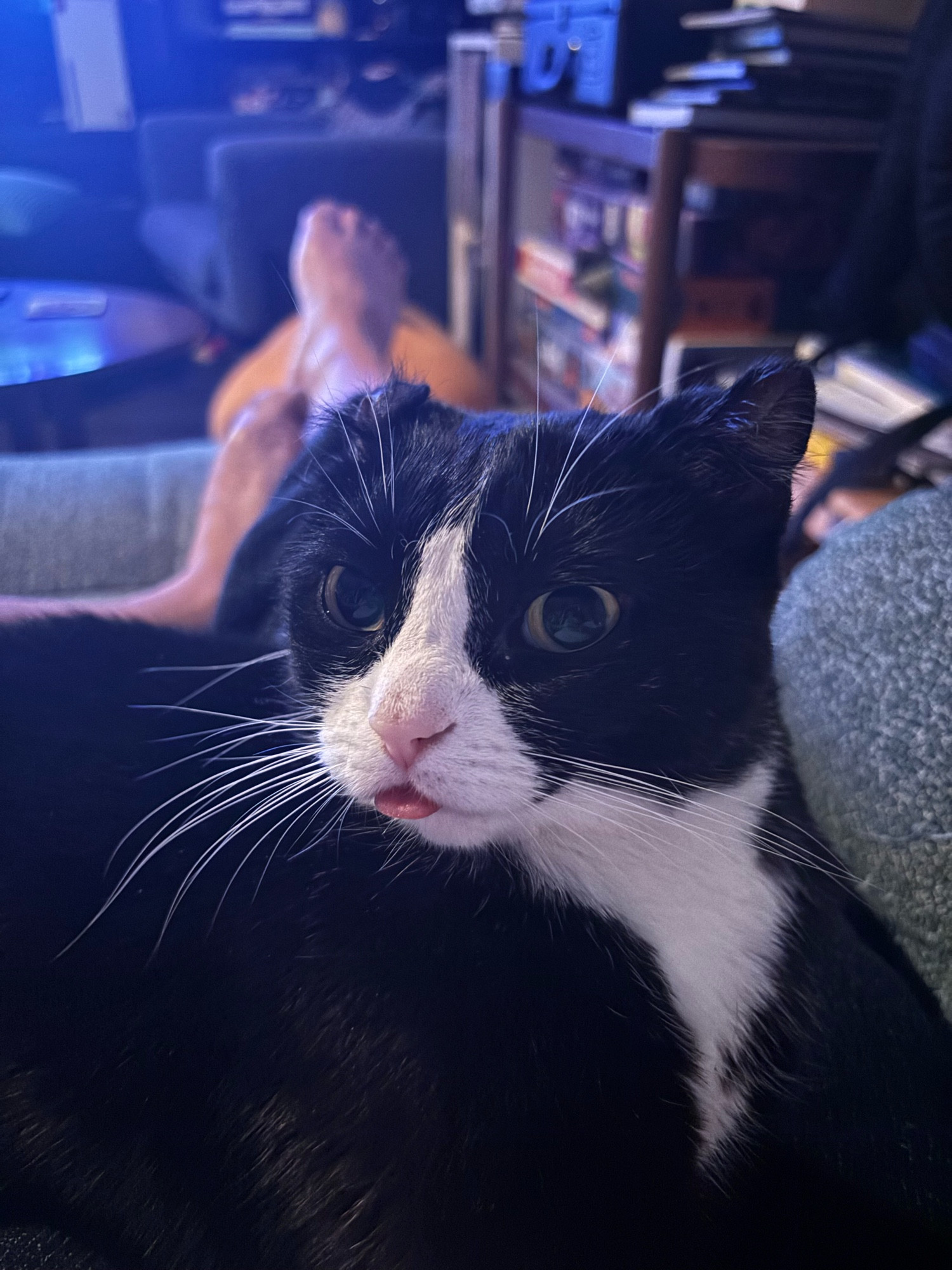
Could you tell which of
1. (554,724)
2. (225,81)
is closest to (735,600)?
(554,724)

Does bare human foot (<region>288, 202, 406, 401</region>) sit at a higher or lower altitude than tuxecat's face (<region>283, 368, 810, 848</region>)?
lower

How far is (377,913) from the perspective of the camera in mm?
388

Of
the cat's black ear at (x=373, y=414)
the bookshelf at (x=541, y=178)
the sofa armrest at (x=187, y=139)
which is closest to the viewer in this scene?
the cat's black ear at (x=373, y=414)

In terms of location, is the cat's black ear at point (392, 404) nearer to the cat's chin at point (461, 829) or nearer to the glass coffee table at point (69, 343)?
the cat's chin at point (461, 829)

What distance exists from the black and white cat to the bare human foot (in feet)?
2.75

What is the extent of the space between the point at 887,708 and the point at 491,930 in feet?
0.76

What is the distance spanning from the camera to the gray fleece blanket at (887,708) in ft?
1.38

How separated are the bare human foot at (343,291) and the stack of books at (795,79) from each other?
449mm

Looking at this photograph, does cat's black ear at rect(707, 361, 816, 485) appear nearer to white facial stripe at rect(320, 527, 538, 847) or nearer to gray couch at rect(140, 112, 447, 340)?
white facial stripe at rect(320, 527, 538, 847)

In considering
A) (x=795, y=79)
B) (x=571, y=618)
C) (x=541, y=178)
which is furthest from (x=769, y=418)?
(x=541, y=178)

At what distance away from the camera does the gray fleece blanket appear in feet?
1.38

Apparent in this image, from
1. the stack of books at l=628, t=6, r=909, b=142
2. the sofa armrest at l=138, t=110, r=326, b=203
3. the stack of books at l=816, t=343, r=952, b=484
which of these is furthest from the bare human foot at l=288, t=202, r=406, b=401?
the sofa armrest at l=138, t=110, r=326, b=203

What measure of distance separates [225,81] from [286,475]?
3.36 m

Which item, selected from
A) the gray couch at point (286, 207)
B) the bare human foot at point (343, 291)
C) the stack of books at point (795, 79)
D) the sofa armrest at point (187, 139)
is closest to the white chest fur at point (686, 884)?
the bare human foot at point (343, 291)
